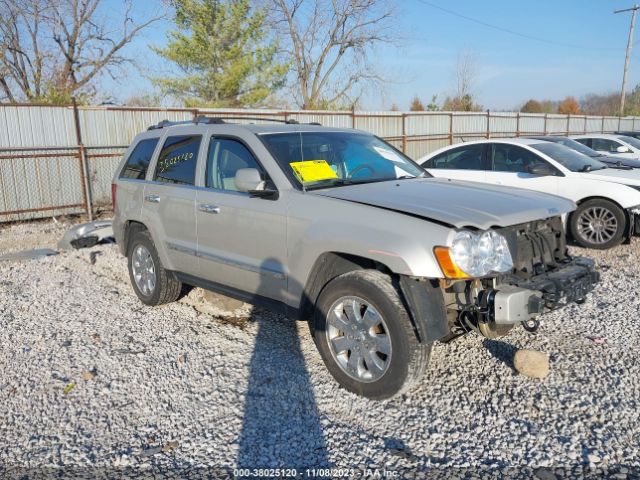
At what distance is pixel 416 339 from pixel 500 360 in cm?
120

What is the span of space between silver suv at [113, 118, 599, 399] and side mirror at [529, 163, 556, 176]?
338cm

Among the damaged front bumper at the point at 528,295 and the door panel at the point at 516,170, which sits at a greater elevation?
the door panel at the point at 516,170

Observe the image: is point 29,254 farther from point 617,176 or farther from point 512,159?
point 617,176

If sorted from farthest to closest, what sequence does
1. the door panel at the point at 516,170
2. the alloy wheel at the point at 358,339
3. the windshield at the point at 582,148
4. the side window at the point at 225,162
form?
the windshield at the point at 582,148 < the door panel at the point at 516,170 < the side window at the point at 225,162 < the alloy wheel at the point at 358,339

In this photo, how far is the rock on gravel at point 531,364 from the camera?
3.96 meters

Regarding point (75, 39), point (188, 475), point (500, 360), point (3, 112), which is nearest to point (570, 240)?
point (500, 360)

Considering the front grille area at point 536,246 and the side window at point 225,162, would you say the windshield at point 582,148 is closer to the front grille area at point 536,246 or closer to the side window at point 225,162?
the front grille area at point 536,246

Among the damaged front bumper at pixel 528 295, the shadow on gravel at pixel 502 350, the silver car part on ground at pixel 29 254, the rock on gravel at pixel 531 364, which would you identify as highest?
the damaged front bumper at pixel 528 295

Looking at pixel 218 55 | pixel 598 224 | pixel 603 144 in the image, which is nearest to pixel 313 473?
pixel 598 224

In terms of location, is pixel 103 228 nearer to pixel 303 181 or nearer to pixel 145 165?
pixel 145 165

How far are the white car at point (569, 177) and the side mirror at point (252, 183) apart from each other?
14.3 feet

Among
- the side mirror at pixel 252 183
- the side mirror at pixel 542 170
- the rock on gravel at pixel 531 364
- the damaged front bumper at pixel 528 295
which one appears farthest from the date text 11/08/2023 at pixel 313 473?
the side mirror at pixel 542 170

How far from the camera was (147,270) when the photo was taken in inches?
229

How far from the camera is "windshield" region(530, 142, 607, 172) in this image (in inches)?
324
